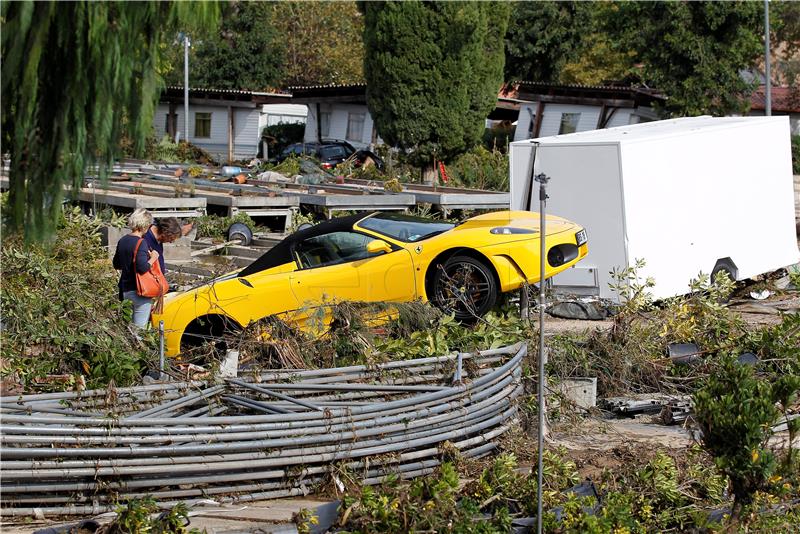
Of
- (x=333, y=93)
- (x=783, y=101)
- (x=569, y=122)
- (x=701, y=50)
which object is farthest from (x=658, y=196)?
(x=783, y=101)

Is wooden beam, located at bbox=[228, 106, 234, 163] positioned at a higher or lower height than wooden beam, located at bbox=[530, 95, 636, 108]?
lower

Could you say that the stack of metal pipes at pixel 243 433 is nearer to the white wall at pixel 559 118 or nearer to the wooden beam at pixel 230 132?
the white wall at pixel 559 118

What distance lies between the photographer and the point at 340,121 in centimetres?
4544

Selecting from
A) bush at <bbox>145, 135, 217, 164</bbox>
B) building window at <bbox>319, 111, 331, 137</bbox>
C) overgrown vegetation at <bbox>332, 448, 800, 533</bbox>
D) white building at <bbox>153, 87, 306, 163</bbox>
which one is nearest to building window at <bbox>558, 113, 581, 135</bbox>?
building window at <bbox>319, 111, 331, 137</bbox>

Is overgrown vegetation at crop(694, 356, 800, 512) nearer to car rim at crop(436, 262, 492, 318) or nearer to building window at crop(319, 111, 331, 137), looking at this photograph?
car rim at crop(436, 262, 492, 318)

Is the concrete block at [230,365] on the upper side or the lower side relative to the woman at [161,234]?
lower

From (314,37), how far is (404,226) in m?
48.3

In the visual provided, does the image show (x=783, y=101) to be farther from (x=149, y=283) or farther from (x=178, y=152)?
(x=149, y=283)

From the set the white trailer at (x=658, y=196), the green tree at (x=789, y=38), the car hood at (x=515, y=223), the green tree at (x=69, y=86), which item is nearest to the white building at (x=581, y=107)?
the green tree at (x=789, y=38)

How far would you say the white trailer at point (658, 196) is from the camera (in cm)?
1321

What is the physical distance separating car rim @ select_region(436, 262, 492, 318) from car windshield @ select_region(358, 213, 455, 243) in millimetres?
600

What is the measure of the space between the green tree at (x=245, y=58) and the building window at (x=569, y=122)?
21.0 meters

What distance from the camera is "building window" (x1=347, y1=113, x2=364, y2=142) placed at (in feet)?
147

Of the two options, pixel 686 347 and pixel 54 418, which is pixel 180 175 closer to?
pixel 686 347
